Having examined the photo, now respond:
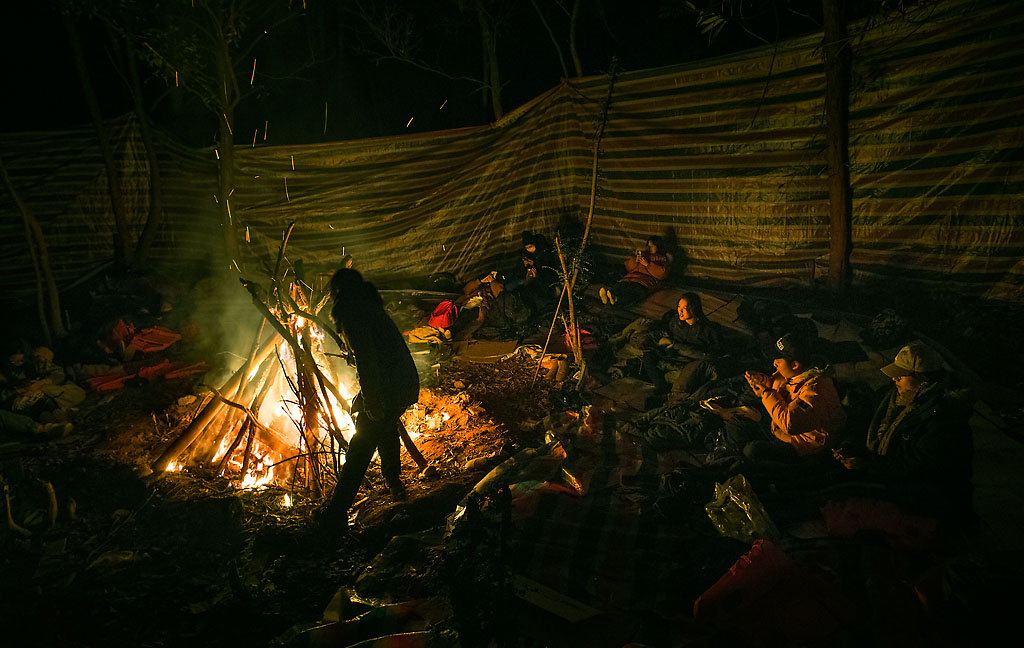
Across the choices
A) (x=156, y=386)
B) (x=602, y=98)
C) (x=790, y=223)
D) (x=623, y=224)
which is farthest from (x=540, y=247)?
(x=156, y=386)

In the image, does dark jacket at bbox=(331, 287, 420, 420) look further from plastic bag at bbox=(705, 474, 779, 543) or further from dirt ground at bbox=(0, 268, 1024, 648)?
plastic bag at bbox=(705, 474, 779, 543)

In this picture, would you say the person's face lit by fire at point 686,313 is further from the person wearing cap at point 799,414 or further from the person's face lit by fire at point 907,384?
the person's face lit by fire at point 907,384

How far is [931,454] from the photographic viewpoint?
357 cm

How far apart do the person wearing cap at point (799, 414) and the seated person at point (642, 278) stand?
2915 millimetres

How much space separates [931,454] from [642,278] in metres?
4.41

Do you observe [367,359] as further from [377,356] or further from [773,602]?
[773,602]

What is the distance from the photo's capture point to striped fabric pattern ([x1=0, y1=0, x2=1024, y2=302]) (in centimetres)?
558

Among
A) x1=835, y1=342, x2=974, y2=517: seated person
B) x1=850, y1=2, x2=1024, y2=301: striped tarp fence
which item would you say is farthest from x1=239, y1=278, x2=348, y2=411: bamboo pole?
x1=850, y1=2, x2=1024, y2=301: striped tarp fence

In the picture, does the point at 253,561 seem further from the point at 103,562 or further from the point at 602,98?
the point at 602,98

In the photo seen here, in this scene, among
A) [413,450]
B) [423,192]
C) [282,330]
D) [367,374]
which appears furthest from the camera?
[423,192]

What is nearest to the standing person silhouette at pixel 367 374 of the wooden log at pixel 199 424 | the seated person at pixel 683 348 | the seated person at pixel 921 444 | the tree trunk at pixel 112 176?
the wooden log at pixel 199 424

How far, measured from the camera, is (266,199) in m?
10.3

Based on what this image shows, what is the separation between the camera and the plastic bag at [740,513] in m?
3.54

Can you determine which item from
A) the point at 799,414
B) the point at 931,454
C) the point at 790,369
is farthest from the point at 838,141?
the point at 931,454
